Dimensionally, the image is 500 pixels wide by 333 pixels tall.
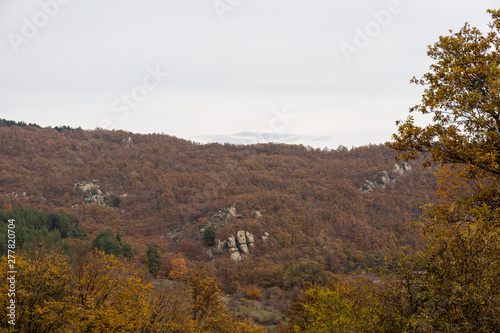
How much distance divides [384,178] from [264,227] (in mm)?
50685

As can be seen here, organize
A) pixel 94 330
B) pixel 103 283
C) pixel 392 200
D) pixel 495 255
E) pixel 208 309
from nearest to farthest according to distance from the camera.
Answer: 1. pixel 495 255
2. pixel 94 330
3. pixel 103 283
4. pixel 208 309
5. pixel 392 200

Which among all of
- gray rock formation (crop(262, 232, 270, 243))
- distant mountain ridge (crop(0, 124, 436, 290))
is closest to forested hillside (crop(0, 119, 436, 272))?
distant mountain ridge (crop(0, 124, 436, 290))

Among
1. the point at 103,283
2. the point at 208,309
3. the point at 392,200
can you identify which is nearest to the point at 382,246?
the point at 392,200

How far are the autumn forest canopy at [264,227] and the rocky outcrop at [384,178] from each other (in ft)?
1.64

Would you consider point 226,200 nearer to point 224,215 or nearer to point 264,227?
point 224,215

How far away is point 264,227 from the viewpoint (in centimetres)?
7275

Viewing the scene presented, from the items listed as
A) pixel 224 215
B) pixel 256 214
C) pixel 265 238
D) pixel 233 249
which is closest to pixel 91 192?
pixel 224 215

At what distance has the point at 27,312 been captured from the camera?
1508 centimetres

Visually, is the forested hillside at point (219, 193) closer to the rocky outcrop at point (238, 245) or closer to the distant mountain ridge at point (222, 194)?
the distant mountain ridge at point (222, 194)

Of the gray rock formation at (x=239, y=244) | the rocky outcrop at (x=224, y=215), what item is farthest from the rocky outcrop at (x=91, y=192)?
the gray rock formation at (x=239, y=244)

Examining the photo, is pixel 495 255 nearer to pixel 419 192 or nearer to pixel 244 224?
pixel 244 224

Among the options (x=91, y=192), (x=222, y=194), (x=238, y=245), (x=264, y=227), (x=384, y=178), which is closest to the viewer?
(x=238, y=245)

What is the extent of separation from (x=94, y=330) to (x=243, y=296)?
38.9 m

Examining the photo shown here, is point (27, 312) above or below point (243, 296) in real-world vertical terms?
above
